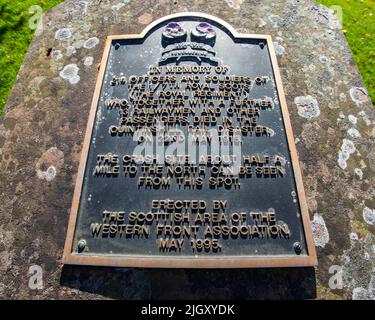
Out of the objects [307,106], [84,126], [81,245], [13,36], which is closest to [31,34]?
[13,36]

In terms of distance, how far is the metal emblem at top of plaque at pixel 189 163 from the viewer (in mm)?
3113

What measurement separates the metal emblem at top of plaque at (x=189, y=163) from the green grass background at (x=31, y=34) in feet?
7.52

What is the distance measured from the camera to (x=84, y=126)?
4016 millimetres

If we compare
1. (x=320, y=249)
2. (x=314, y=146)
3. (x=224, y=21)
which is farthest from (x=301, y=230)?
(x=224, y=21)

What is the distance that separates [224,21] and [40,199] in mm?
3355

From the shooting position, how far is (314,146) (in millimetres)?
3908

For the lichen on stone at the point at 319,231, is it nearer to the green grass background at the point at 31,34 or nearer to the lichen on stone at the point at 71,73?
the green grass background at the point at 31,34

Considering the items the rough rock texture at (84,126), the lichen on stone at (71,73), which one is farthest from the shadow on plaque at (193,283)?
the lichen on stone at (71,73)

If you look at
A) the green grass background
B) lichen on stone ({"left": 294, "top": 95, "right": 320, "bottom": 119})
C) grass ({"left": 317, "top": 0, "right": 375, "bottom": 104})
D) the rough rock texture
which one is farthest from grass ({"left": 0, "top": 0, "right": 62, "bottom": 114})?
grass ({"left": 317, "top": 0, "right": 375, "bottom": 104})

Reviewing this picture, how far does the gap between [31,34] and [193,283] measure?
544 centimetres

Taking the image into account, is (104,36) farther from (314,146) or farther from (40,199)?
(314,146)

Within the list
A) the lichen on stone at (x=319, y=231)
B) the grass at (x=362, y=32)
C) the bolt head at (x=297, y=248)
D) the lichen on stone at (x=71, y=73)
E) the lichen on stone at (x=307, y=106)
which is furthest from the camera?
the grass at (x=362, y=32)

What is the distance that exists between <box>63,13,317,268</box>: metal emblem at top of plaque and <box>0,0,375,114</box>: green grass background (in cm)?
229

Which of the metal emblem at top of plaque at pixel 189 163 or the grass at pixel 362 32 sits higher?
the grass at pixel 362 32
